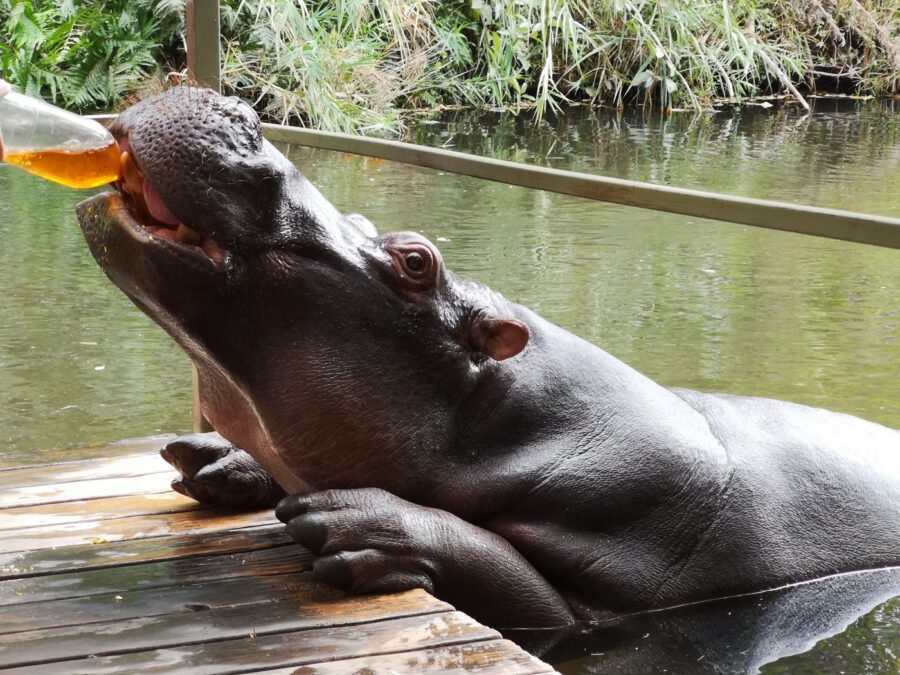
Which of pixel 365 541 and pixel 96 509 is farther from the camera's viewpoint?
pixel 96 509

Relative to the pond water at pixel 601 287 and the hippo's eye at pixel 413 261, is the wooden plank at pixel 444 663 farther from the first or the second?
the hippo's eye at pixel 413 261

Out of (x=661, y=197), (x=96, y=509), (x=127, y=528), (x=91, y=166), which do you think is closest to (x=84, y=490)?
(x=96, y=509)

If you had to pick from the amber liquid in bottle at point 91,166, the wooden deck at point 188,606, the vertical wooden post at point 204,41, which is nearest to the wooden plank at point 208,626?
the wooden deck at point 188,606

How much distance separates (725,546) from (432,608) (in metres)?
0.85

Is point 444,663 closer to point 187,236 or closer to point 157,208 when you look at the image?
point 187,236

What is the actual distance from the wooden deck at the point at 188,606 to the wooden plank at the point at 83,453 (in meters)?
0.30

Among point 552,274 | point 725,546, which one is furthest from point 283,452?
point 552,274

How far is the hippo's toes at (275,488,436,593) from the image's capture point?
8.16 ft

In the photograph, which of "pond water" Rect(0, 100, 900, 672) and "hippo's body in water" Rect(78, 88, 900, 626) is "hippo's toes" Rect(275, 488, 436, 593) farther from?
"pond water" Rect(0, 100, 900, 672)

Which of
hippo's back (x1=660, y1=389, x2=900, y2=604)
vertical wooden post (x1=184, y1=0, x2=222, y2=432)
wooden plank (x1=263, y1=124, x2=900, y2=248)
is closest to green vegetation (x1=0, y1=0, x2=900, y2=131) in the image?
vertical wooden post (x1=184, y1=0, x2=222, y2=432)

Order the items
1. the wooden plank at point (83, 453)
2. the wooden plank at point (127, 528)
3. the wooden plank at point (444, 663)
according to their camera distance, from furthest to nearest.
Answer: the wooden plank at point (83, 453), the wooden plank at point (127, 528), the wooden plank at point (444, 663)

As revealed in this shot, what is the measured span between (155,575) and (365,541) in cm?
47

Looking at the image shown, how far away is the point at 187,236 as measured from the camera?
2.57 metres

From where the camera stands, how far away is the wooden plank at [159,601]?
2.41 m
